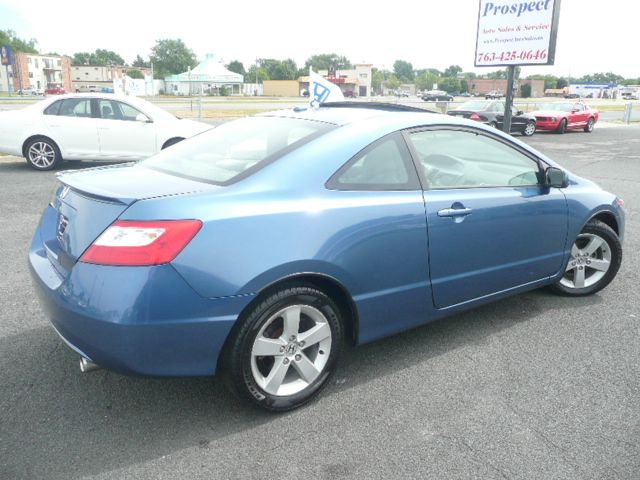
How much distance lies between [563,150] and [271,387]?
17.1 m

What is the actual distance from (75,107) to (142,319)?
31.2ft

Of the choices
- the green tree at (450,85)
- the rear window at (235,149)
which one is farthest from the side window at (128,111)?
the green tree at (450,85)

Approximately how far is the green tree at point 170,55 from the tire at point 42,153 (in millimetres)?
130056

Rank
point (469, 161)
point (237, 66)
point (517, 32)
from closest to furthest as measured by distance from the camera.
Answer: point (469, 161) → point (517, 32) → point (237, 66)

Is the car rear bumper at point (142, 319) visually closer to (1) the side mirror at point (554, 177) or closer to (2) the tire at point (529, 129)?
(1) the side mirror at point (554, 177)

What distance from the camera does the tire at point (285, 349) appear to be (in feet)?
8.43

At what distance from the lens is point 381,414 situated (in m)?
2.81

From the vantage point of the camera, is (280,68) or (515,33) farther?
(280,68)

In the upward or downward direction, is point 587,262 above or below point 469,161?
below

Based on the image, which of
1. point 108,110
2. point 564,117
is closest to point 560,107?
point 564,117

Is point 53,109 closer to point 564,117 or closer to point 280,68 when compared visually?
point 564,117

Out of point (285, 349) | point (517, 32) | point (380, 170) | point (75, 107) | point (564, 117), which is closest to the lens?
point (285, 349)

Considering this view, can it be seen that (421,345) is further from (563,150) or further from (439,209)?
(563,150)

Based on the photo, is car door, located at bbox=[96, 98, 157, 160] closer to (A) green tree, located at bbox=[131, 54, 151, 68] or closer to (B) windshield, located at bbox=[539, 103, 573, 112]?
(B) windshield, located at bbox=[539, 103, 573, 112]
